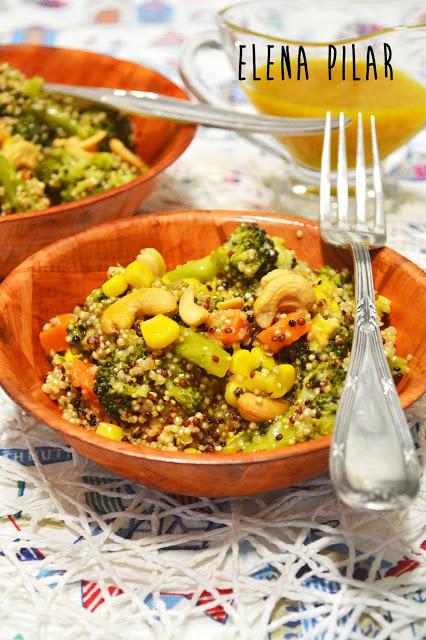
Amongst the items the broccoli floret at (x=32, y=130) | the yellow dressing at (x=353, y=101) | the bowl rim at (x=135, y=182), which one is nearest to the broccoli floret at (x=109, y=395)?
the bowl rim at (x=135, y=182)

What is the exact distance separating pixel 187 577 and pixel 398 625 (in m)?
0.37

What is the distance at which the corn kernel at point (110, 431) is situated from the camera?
4.63 ft

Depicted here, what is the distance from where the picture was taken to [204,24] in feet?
13.1

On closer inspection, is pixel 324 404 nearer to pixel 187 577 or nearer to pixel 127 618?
pixel 187 577

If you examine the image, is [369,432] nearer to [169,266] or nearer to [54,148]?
[169,266]

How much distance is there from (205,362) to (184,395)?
0.26ft

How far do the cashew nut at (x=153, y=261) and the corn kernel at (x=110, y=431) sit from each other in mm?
→ 420

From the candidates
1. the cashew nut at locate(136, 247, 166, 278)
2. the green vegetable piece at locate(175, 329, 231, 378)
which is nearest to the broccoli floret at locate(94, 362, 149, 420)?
the green vegetable piece at locate(175, 329, 231, 378)

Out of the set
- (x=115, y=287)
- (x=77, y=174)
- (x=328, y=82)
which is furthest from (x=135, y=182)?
(x=328, y=82)

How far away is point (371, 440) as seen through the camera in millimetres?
1123

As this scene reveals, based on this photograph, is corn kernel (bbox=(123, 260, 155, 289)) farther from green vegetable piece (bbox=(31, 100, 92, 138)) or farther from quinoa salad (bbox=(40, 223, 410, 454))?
green vegetable piece (bbox=(31, 100, 92, 138))

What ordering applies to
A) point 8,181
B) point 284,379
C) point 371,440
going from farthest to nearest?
point 8,181, point 284,379, point 371,440

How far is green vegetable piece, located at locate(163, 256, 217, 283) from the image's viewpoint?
172cm

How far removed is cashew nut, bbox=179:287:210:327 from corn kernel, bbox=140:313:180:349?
0.10 ft
